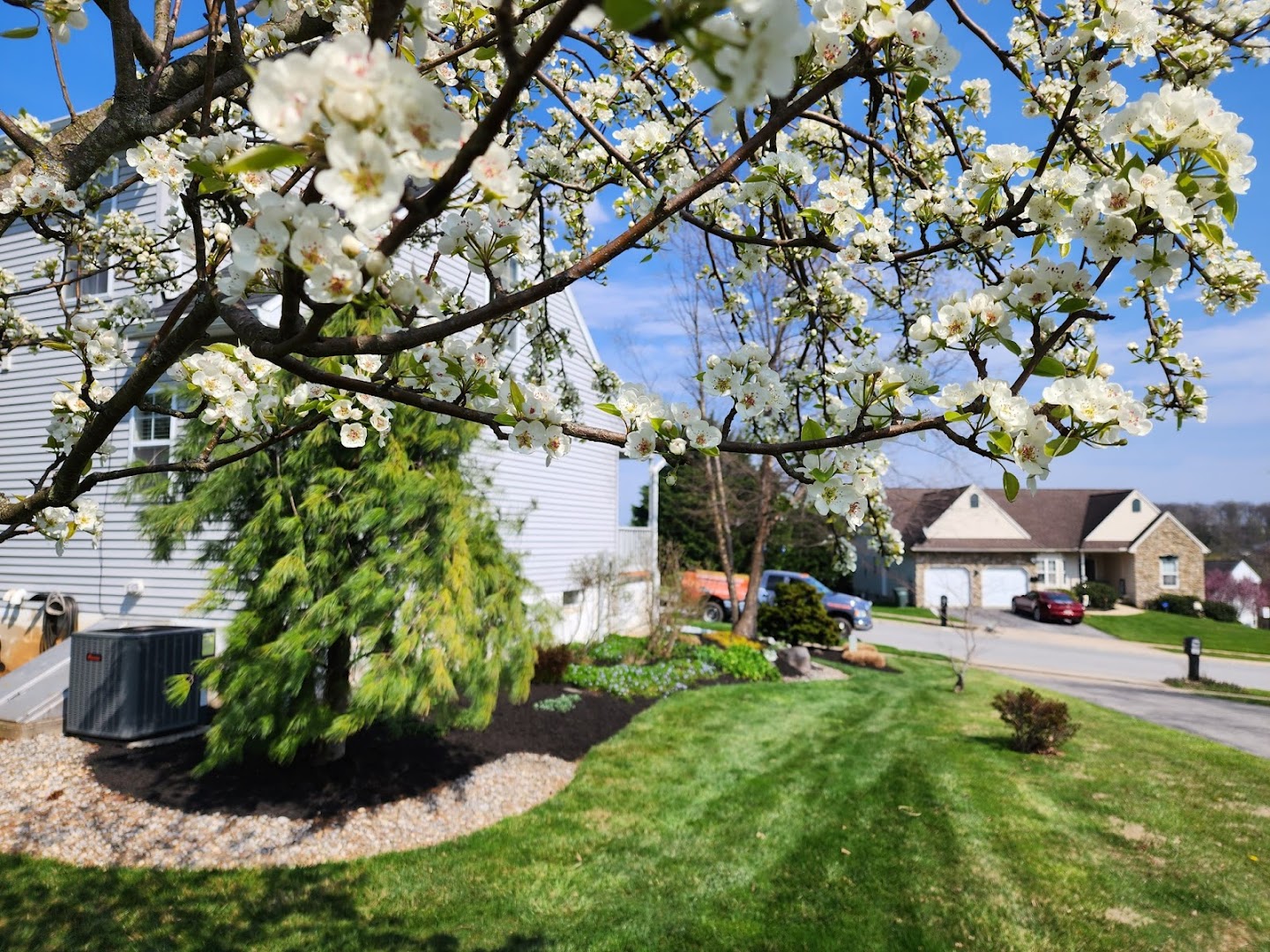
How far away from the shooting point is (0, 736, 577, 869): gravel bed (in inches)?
175

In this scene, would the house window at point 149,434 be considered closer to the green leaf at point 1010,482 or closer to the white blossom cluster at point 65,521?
the white blossom cluster at point 65,521

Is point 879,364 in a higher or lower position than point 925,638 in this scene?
higher

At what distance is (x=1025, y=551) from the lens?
29.9m

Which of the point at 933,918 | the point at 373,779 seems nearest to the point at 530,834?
the point at 373,779

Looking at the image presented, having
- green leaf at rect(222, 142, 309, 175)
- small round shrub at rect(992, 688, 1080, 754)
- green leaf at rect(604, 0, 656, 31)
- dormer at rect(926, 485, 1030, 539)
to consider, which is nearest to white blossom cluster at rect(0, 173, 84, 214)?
green leaf at rect(222, 142, 309, 175)

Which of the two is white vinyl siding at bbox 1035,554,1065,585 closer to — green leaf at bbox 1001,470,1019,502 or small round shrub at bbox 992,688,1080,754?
small round shrub at bbox 992,688,1080,754

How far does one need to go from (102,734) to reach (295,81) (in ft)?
23.6

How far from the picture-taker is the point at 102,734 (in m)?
6.14

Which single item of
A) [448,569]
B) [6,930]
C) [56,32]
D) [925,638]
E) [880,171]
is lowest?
[925,638]

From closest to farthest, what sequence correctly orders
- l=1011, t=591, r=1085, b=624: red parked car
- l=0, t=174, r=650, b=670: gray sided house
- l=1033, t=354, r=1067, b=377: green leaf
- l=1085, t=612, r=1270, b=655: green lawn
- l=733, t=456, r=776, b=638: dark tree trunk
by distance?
l=1033, t=354, r=1067, b=377: green leaf, l=0, t=174, r=650, b=670: gray sided house, l=733, t=456, r=776, b=638: dark tree trunk, l=1085, t=612, r=1270, b=655: green lawn, l=1011, t=591, r=1085, b=624: red parked car

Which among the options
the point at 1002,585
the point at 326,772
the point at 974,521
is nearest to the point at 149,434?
the point at 326,772

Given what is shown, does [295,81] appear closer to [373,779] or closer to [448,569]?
[448,569]

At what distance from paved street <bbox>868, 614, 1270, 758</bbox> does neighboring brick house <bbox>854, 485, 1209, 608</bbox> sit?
3562 mm

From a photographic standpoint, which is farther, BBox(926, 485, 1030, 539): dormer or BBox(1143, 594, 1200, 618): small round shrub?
BBox(926, 485, 1030, 539): dormer
